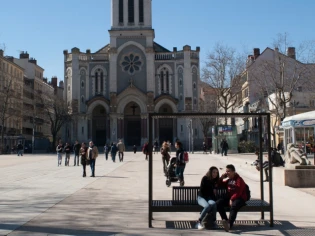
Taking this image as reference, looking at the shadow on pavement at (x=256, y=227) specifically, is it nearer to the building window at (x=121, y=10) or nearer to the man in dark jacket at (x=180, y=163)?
the man in dark jacket at (x=180, y=163)

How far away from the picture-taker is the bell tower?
70.4 m

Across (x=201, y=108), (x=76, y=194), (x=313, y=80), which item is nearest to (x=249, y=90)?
(x=201, y=108)

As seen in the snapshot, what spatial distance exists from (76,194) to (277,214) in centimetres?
618

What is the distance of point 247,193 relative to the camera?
8.38m

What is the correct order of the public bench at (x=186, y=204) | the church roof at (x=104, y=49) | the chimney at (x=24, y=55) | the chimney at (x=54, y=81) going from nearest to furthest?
the public bench at (x=186, y=204) < the church roof at (x=104, y=49) < the chimney at (x=24, y=55) < the chimney at (x=54, y=81)

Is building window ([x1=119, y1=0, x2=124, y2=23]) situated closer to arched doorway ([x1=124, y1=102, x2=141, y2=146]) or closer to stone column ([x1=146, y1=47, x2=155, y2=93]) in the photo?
stone column ([x1=146, y1=47, x2=155, y2=93])

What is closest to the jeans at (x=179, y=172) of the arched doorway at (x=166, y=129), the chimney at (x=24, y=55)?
the arched doorway at (x=166, y=129)

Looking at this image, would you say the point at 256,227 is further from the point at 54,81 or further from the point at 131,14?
the point at 54,81

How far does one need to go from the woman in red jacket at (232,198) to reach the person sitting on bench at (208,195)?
0.17 m

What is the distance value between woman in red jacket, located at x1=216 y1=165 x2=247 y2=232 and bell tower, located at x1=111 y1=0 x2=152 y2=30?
6400 centimetres

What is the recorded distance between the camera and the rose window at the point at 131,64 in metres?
69.8

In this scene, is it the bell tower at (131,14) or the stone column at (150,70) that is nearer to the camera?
the stone column at (150,70)

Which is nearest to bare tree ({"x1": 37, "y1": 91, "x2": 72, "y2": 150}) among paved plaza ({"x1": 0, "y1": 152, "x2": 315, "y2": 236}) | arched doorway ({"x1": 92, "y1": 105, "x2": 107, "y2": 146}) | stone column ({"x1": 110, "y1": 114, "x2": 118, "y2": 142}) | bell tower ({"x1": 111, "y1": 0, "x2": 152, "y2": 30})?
arched doorway ({"x1": 92, "y1": 105, "x2": 107, "y2": 146})

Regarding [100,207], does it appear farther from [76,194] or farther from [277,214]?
[277,214]
